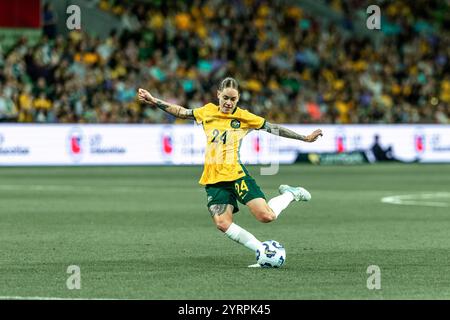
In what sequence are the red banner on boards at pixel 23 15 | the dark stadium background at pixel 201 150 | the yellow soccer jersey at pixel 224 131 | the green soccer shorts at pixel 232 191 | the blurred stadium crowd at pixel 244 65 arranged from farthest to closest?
the red banner on boards at pixel 23 15 → the blurred stadium crowd at pixel 244 65 → the yellow soccer jersey at pixel 224 131 → the green soccer shorts at pixel 232 191 → the dark stadium background at pixel 201 150

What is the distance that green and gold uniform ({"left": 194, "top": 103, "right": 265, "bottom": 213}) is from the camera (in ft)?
42.9

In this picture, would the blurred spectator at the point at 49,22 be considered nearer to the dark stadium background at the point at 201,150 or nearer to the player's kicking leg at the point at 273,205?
the dark stadium background at the point at 201,150

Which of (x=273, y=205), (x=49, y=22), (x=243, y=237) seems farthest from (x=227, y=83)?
(x=49, y=22)

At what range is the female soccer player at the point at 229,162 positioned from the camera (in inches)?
510

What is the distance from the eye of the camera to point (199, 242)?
1586 cm

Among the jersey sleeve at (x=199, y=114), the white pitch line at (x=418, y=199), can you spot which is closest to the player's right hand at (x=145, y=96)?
Result: the jersey sleeve at (x=199, y=114)

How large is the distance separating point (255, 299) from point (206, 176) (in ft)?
10.1

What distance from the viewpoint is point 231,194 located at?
1317 cm

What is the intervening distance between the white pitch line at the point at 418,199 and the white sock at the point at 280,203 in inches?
372

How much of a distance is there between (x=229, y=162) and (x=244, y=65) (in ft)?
94.1

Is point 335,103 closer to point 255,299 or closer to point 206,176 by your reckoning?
point 206,176

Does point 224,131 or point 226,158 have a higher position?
point 224,131

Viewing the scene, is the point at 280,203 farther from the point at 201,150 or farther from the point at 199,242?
the point at 201,150

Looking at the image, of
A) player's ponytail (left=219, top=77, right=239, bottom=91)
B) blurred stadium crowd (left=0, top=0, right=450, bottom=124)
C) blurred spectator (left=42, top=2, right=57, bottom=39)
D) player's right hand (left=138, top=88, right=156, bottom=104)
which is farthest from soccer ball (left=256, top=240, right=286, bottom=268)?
blurred spectator (left=42, top=2, right=57, bottom=39)
